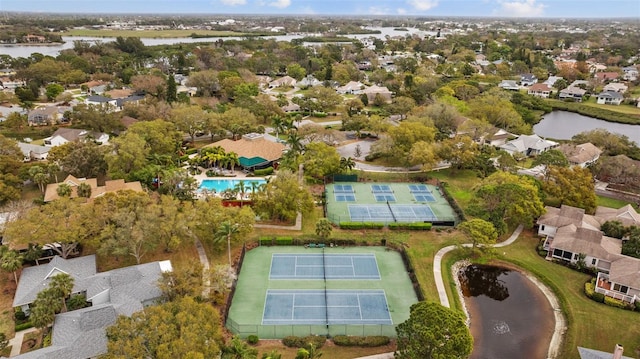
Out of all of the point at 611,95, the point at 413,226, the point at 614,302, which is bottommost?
the point at 614,302

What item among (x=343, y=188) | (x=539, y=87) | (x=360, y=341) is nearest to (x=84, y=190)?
(x=343, y=188)

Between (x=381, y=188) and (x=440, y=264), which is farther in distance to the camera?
(x=381, y=188)

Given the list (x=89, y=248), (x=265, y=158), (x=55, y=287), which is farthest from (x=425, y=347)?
(x=265, y=158)

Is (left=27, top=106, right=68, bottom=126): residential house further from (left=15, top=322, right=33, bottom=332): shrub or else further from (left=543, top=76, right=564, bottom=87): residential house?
(left=543, top=76, right=564, bottom=87): residential house

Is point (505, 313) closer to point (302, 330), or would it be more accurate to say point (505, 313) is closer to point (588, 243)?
point (588, 243)

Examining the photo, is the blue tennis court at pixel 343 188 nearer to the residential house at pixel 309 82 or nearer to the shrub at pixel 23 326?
the shrub at pixel 23 326

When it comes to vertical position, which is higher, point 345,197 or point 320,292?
point 345,197
